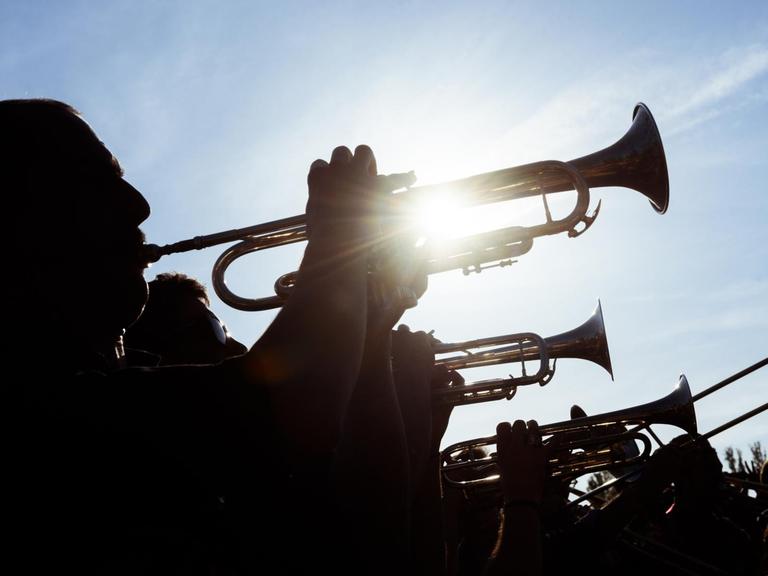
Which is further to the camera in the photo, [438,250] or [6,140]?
[438,250]

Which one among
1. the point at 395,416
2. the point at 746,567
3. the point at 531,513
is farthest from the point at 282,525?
the point at 746,567

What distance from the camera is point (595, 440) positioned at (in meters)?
5.27

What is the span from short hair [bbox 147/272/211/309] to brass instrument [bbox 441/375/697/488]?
243 cm

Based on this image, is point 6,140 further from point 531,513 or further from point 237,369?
point 531,513

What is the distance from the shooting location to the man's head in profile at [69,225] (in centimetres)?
182

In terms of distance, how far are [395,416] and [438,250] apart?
1.36m

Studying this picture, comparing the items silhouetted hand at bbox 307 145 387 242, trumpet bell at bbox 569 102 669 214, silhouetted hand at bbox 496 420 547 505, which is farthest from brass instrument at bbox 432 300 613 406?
silhouetted hand at bbox 307 145 387 242

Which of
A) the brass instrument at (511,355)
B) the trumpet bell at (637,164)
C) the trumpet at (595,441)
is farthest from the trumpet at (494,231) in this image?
the trumpet at (595,441)

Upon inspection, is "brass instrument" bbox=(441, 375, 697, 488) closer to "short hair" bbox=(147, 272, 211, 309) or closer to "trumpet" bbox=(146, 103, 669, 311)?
"trumpet" bbox=(146, 103, 669, 311)

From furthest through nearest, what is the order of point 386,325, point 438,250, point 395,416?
point 438,250
point 386,325
point 395,416

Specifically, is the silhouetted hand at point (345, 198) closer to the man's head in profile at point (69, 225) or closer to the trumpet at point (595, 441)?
the man's head in profile at point (69, 225)

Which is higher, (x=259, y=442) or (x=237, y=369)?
(x=237, y=369)

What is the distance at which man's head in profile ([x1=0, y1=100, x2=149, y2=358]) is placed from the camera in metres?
1.82

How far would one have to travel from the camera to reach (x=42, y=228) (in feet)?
6.03
